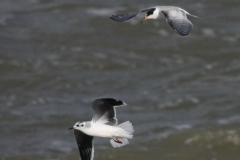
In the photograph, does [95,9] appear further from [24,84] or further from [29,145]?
[29,145]

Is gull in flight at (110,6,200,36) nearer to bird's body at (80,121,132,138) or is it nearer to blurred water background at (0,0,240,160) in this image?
bird's body at (80,121,132,138)

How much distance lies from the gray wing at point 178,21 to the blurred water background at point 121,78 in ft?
12.7

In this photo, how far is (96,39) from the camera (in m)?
13.2

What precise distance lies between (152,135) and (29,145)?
7.27 ft

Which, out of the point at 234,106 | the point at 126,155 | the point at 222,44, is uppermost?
the point at 222,44

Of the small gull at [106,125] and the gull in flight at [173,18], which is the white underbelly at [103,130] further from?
the gull in flight at [173,18]

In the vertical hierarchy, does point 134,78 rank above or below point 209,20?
below

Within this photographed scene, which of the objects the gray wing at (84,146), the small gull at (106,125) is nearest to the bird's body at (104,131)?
the small gull at (106,125)

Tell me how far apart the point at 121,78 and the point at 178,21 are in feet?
21.2

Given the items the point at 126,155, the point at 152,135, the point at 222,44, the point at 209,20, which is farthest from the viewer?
the point at 209,20

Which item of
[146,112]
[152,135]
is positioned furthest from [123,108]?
[152,135]

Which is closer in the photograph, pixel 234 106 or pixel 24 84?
pixel 234 106

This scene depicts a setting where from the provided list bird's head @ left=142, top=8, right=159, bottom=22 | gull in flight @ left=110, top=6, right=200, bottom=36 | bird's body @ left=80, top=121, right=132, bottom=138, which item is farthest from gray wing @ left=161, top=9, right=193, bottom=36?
bird's body @ left=80, top=121, right=132, bottom=138

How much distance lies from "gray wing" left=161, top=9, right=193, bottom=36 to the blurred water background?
12.7 ft
